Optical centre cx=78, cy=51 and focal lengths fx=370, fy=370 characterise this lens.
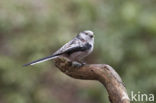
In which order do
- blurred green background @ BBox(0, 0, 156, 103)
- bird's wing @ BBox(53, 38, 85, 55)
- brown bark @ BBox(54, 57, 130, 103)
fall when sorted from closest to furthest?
brown bark @ BBox(54, 57, 130, 103) → bird's wing @ BBox(53, 38, 85, 55) → blurred green background @ BBox(0, 0, 156, 103)

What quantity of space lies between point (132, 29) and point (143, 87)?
853mm

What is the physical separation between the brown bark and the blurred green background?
2381mm

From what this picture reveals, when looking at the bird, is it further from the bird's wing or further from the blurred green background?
the blurred green background

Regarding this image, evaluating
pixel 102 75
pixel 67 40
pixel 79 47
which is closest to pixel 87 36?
pixel 79 47

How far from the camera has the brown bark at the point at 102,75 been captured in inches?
71.2

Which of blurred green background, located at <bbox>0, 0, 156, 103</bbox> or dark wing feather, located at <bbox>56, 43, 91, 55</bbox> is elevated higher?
dark wing feather, located at <bbox>56, 43, 91, 55</bbox>

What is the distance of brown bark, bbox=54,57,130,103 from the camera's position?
5.94 feet

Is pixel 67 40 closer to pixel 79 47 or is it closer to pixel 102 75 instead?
pixel 79 47

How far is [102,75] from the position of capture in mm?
1904

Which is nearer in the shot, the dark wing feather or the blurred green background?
the dark wing feather

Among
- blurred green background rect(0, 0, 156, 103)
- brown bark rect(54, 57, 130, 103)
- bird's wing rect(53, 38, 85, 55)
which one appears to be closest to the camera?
brown bark rect(54, 57, 130, 103)

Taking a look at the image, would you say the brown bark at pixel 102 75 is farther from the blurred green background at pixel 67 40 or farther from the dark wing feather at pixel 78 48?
the blurred green background at pixel 67 40

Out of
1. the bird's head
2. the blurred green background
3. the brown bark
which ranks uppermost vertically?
the bird's head

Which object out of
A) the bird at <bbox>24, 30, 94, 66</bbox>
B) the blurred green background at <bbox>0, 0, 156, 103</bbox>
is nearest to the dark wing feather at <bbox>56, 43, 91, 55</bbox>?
the bird at <bbox>24, 30, 94, 66</bbox>
